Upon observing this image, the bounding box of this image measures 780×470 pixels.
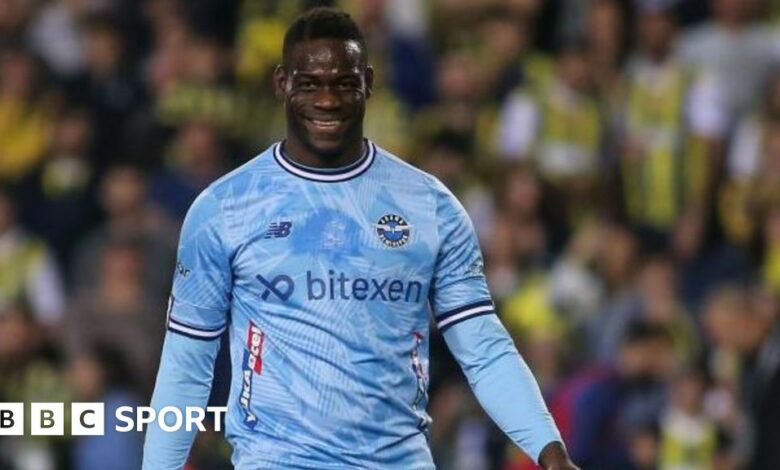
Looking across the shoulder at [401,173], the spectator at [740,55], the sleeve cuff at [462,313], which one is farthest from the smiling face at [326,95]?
the spectator at [740,55]

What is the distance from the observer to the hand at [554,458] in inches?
170

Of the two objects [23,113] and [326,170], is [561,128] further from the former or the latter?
[326,170]

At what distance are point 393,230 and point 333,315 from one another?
225mm

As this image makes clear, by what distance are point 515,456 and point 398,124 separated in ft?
6.84

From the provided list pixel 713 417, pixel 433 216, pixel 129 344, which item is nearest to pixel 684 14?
pixel 713 417

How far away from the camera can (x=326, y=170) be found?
4438mm

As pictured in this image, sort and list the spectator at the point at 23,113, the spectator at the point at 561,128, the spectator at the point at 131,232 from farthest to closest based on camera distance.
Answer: the spectator at the point at 23,113
the spectator at the point at 561,128
the spectator at the point at 131,232

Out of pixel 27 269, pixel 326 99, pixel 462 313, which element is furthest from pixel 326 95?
pixel 27 269

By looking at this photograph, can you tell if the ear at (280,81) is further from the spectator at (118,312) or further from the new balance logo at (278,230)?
the spectator at (118,312)

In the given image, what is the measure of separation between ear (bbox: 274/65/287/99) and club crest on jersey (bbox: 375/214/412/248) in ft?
1.12

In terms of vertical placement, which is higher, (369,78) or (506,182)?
(369,78)

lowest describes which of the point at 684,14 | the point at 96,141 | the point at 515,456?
the point at 515,456

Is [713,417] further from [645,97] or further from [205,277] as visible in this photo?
[205,277]

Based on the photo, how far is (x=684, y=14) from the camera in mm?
10367
